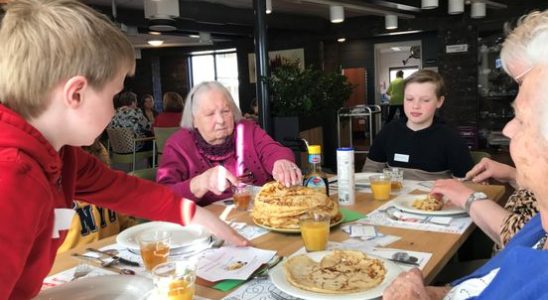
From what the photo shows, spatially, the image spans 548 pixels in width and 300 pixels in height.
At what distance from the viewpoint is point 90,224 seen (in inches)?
73.9

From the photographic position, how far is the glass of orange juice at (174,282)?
105cm

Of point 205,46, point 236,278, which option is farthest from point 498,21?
point 236,278

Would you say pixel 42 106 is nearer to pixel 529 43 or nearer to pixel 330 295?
pixel 330 295

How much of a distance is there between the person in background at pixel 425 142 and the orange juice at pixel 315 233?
151 centimetres

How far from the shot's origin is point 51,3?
0.94m

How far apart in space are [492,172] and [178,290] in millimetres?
1661

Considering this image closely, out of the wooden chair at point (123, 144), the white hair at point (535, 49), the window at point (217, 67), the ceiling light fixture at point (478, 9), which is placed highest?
the ceiling light fixture at point (478, 9)

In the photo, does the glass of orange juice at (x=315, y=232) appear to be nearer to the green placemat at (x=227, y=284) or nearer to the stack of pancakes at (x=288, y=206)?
the stack of pancakes at (x=288, y=206)

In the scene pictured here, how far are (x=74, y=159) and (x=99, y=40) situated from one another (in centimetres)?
38

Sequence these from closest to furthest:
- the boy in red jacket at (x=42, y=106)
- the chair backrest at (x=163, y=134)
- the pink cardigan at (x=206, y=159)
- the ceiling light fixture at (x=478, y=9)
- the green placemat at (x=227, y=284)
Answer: the boy in red jacket at (x=42, y=106) < the green placemat at (x=227, y=284) < the pink cardigan at (x=206, y=159) < the chair backrest at (x=163, y=134) < the ceiling light fixture at (x=478, y=9)

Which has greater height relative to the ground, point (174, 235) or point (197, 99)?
point (197, 99)

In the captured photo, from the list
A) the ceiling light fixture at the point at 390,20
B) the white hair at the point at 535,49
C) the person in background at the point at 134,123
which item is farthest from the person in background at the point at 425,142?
the ceiling light fixture at the point at 390,20

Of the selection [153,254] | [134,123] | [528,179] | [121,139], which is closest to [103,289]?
[153,254]

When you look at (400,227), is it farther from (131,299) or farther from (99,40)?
(99,40)
